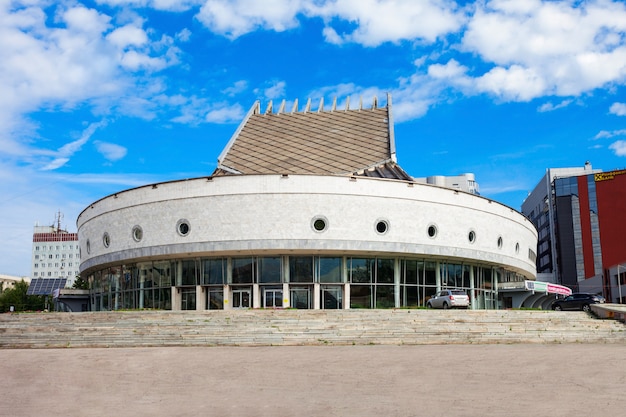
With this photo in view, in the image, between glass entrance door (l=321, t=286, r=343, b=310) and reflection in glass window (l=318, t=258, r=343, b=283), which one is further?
reflection in glass window (l=318, t=258, r=343, b=283)

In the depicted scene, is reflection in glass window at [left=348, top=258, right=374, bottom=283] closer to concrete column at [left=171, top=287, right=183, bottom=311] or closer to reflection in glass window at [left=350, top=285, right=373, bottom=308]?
reflection in glass window at [left=350, top=285, right=373, bottom=308]

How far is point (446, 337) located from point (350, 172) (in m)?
23.5

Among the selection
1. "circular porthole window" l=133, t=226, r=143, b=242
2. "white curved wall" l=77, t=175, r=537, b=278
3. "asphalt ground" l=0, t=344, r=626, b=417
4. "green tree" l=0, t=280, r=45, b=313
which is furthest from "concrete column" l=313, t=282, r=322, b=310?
"green tree" l=0, t=280, r=45, b=313

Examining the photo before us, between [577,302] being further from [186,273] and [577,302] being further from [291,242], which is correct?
[186,273]

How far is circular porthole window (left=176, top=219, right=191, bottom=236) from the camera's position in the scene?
39.4 m

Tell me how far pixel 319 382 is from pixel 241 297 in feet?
81.5

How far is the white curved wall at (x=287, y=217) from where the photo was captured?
3838 centimetres

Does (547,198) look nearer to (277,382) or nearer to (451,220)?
(451,220)

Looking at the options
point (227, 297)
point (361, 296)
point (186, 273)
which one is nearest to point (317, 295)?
point (361, 296)

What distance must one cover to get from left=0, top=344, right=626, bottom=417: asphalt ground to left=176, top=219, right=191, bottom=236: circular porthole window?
18.0 meters

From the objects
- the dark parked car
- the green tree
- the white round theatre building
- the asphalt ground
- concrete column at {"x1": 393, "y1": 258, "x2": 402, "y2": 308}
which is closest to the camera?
the asphalt ground

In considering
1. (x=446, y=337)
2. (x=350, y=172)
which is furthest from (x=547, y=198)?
(x=446, y=337)

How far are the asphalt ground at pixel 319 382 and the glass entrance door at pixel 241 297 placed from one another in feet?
57.5

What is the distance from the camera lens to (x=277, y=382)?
14938 millimetres
